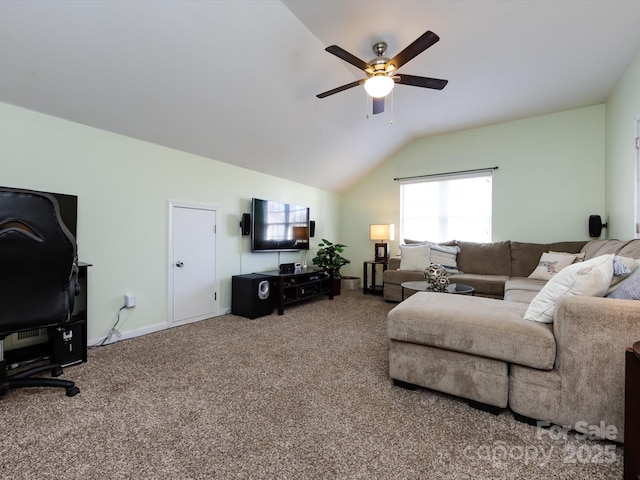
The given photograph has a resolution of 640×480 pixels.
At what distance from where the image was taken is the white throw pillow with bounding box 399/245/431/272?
4.43 m

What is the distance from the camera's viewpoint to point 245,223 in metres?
3.95

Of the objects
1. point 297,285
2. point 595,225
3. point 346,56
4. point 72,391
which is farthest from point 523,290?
point 72,391

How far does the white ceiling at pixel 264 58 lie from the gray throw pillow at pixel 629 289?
2.14m

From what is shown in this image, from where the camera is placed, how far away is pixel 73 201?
2.38 metres

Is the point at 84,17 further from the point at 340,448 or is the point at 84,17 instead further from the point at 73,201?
the point at 340,448

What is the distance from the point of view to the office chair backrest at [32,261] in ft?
4.92

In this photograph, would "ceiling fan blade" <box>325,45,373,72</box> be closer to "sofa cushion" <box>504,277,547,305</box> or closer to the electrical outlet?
"sofa cushion" <box>504,277,547,305</box>

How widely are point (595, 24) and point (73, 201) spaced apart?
4711 mm

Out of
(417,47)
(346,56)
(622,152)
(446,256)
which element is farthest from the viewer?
(446,256)

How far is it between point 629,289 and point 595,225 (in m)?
3.14

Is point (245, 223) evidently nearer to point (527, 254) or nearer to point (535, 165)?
point (527, 254)

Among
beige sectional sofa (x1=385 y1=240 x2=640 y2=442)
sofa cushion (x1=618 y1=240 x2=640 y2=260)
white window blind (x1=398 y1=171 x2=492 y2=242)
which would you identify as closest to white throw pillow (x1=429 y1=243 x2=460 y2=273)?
white window blind (x1=398 y1=171 x2=492 y2=242)

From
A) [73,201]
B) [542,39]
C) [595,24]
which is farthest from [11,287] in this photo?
[595,24]

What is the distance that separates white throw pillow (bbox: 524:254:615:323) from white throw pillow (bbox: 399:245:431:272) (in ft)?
9.02
